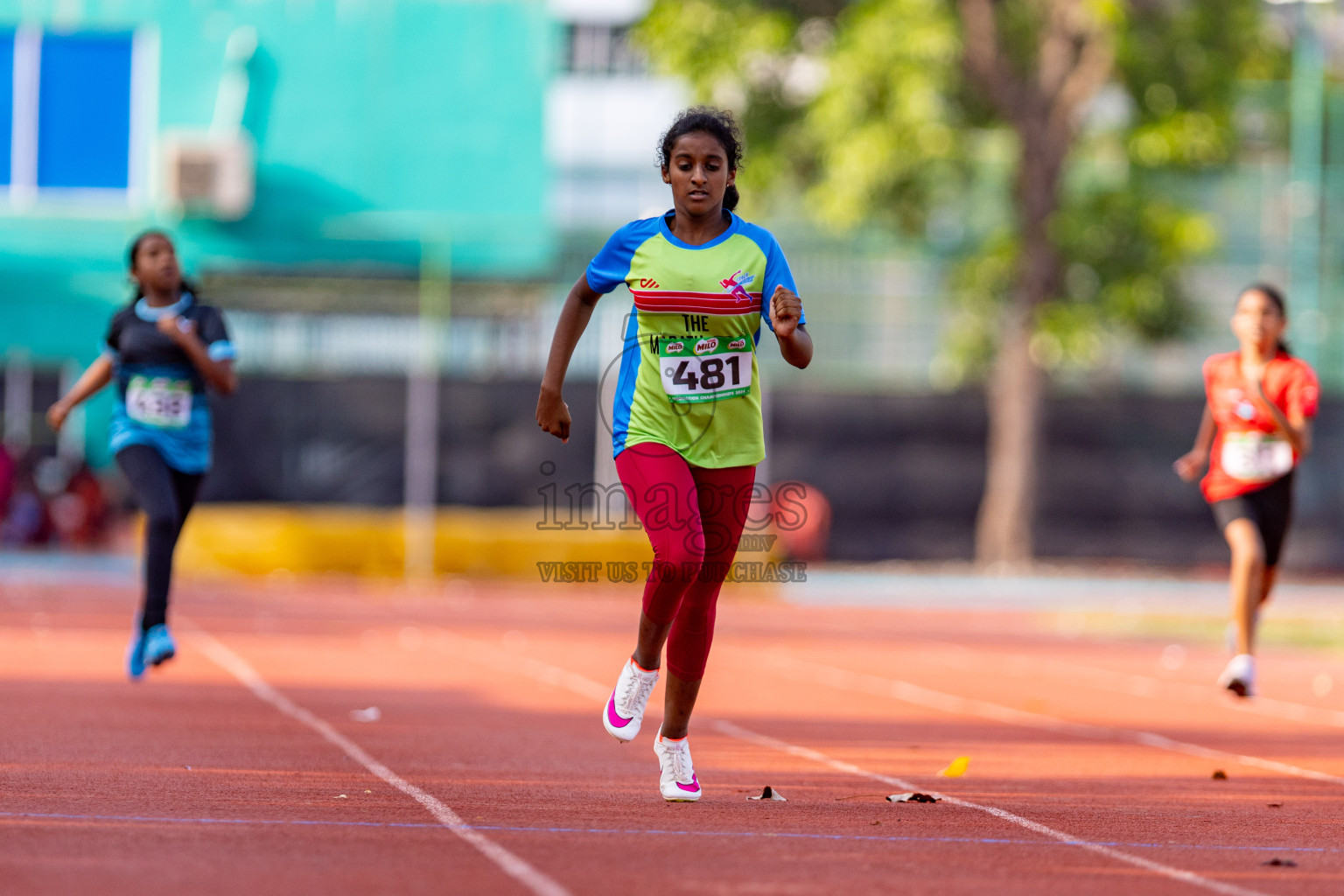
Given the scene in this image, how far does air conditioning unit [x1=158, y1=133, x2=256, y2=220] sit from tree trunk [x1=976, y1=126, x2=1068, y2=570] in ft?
37.8

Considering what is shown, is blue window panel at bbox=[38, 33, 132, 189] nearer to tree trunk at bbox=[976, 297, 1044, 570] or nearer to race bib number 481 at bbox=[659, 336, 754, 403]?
tree trunk at bbox=[976, 297, 1044, 570]

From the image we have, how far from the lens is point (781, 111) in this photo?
2380 centimetres

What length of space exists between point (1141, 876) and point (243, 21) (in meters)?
26.6

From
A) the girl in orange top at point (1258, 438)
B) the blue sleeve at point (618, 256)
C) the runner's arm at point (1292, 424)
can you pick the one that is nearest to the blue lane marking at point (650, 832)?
the blue sleeve at point (618, 256)

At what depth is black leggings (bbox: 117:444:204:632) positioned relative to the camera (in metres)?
9.40

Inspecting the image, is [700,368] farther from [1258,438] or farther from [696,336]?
[1258,438]

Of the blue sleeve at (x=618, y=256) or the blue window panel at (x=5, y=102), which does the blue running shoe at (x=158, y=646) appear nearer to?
the blue sleeve at (x=618, y=256)

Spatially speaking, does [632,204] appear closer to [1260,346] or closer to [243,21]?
[243,21]

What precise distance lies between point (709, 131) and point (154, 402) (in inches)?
→ 163

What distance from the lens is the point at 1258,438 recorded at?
1041cm

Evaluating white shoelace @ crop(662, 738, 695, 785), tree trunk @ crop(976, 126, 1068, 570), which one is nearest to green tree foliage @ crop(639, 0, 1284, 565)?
tree trunk @ crop(976, 126, 1068, 570)

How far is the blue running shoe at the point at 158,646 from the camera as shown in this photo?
9172mm

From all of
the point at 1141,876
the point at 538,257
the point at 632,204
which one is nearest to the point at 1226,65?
the point at 538,257

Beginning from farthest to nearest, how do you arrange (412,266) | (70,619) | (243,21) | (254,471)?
(243,21) → (254,471) → (412,266) → (70,619)
